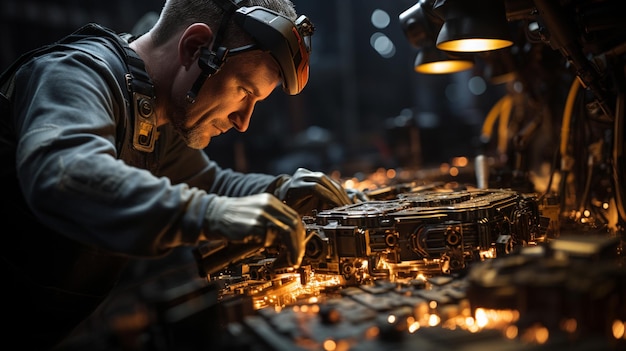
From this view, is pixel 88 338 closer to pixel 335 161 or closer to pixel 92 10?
pixel 335 161

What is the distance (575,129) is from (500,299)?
191cm

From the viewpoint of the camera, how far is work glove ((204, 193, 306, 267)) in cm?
146

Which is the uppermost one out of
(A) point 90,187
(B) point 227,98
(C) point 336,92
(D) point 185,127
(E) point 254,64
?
(C) point 336,92

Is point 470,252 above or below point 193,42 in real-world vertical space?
below

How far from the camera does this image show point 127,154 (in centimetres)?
217

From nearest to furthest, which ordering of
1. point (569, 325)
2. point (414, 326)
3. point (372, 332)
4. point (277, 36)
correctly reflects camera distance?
point (569, 325) < point (372, 332) < point (414, 326) < point (277, 36)

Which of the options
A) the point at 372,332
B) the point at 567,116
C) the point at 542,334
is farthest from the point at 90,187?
the point at 567,116

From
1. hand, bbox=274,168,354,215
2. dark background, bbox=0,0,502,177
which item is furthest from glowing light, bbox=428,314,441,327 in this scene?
dark background, bbox=0,0,502,177

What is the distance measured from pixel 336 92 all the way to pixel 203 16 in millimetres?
7481

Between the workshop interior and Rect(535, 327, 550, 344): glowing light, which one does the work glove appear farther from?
Rect(535, 327, 550, 344): glowing light

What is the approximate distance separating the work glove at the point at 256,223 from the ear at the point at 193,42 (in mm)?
950

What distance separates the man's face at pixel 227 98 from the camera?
2205mm

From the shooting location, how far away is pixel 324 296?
5.79 ft

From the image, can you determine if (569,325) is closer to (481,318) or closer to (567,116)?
(481,318)
